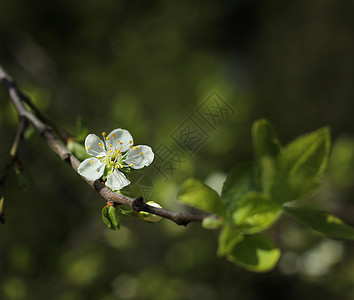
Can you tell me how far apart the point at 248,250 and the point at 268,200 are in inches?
2.6

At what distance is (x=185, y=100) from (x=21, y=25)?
3.46 feet

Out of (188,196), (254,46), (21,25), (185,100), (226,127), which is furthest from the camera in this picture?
(254,46)

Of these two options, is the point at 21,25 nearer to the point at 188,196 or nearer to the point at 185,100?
the point at 185,100

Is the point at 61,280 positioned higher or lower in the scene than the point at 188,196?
lower

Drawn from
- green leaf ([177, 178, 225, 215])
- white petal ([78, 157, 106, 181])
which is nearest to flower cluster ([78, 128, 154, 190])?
white petal ([78, 157, 106, 181])

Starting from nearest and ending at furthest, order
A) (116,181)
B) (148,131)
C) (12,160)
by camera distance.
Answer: (116,181) < (12,160) < (148,131)

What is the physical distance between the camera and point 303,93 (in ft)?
10.2

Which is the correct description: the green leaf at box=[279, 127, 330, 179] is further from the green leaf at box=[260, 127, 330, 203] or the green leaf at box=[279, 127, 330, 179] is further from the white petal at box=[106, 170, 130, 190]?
the white petal at box=[106, 170, 130, 190]

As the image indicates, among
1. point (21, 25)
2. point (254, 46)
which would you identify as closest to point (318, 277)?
point (21, 25)

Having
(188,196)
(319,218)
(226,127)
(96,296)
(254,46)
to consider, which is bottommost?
(254,46)

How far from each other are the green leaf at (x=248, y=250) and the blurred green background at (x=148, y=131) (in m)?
0.30

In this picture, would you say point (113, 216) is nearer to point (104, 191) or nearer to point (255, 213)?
point (104, 191)

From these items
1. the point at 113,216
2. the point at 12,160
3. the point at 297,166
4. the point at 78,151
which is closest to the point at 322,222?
the point at 297,166

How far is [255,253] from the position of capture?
0.46 m
